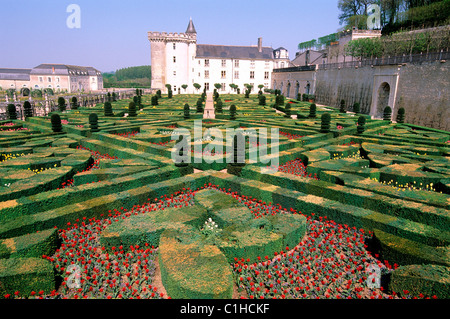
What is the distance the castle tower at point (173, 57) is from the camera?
57.2 m

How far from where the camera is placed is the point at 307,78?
46.2 meters

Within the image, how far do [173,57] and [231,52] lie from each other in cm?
1288

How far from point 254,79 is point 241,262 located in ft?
201

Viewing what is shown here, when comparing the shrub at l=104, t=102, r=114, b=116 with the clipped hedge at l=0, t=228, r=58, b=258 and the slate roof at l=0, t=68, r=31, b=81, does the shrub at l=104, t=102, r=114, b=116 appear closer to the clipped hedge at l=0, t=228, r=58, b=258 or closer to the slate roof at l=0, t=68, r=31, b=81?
the clipped hedge at l=0, t=228, r=58, b=258

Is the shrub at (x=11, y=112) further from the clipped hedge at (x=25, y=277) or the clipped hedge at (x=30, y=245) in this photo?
the clipped hedge at (x=25, y=277)

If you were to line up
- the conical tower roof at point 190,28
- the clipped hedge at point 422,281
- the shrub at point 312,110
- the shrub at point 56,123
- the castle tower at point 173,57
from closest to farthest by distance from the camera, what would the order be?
the clipped hedge at point 422,281 < the shrub at point 56,123 < the shrub at point 312,110 < the castle tower at point 173,57 < the conical tower roof at point 190,28

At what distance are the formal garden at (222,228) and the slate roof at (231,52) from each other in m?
53.8

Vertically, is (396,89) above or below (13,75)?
below

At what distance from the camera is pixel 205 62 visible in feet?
199

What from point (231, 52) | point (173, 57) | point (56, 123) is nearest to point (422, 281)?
point (56, 123)

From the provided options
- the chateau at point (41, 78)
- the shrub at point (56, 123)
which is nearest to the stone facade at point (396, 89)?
the shrub at point (56, 123)

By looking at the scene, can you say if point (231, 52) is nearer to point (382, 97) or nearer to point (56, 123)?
point (382, 97)
